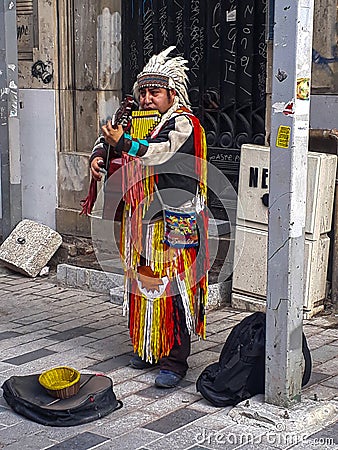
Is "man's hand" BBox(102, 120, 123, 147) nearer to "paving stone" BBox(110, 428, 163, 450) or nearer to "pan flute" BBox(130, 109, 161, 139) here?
"pan flute" BBox(130, 109, 161, 139)

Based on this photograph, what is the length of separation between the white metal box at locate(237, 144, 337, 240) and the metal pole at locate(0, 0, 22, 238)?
2237 millimetres

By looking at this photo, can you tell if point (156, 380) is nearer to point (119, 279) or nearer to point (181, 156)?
point (181, 156)

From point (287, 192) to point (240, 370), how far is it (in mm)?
978

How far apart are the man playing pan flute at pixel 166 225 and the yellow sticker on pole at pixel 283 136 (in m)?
0.69

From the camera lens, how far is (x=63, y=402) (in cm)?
429

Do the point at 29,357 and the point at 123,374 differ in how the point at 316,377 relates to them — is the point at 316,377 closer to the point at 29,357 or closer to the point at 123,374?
the point at 123,374

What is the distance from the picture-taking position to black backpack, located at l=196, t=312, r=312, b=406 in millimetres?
4336

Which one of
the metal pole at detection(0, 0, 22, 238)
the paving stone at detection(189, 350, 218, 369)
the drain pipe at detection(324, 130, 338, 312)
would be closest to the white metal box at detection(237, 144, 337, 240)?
the drain pipe at detection(324, 130, 338, 312)

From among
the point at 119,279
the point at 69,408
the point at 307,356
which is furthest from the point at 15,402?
the point at 119,279

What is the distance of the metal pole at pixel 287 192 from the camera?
12.8ft

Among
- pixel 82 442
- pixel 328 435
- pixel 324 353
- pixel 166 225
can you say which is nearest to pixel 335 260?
pixel 324 353

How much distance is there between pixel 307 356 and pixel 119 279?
2387 mm

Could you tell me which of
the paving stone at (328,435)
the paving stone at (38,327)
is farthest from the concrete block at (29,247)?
the paving stone at (328,435)

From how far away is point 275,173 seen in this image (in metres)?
4.00
